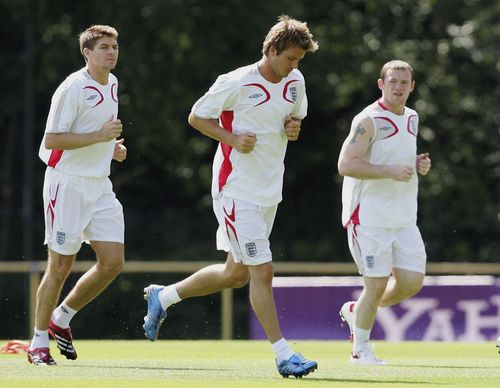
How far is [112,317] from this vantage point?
24812 mm

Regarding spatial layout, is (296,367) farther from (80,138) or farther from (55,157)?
(55,157)

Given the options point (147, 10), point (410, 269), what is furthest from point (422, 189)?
point (410, 269)

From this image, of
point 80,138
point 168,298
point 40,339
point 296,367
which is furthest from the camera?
point 168,298

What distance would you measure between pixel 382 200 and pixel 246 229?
1.89m

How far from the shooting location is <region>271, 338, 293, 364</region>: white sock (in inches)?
359

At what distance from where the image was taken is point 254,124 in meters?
9.61

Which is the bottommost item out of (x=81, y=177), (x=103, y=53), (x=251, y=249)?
(x=251, y=249)

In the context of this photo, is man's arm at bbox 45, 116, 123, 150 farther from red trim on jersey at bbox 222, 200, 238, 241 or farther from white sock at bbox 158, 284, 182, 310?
white sock at bbox 158, 284, 182, 310

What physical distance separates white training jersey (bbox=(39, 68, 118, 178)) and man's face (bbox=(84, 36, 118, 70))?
0.11 metres

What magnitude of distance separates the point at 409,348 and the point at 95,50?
16.4 feet

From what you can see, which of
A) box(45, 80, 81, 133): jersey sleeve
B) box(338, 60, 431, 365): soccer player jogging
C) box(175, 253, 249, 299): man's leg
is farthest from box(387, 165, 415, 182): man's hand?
box(45, 80, 81, 133): jersey sleeve

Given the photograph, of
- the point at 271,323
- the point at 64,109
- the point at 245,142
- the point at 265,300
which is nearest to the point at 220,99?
the point at 245,142

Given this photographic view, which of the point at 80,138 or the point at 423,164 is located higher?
the point at 80,138

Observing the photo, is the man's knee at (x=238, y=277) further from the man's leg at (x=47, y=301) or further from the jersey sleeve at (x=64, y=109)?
the jersey sleeve at (x=64, y=109)
